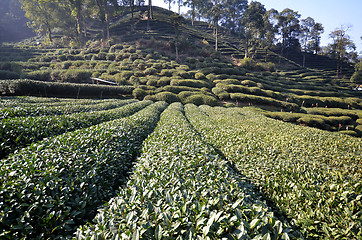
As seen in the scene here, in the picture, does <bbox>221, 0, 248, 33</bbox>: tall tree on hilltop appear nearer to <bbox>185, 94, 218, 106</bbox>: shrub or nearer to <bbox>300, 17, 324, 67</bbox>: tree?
<bbox>300, 17, 324, 67</bbox>: tree

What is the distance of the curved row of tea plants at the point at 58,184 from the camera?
8.53ft

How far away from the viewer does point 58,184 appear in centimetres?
329

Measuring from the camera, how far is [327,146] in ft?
21.8

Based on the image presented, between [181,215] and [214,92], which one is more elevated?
[214,92]

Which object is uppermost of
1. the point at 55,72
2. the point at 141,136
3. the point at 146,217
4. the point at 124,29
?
the point at 124,29

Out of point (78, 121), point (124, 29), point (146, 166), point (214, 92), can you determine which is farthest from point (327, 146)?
point (124, 29)

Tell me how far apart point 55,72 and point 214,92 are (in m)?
29.0

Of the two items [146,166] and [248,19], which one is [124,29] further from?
[146,166]

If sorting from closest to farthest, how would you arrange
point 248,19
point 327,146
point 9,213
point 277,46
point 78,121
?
1. point 9,213
2. point 327,146
3. point 78,121
4. point 248,19
5. point 277,46

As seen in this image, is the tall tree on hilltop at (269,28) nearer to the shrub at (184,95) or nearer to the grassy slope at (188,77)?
the grassy slope at (188,77)

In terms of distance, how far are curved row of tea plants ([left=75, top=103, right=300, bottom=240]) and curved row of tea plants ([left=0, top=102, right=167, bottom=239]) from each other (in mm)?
859

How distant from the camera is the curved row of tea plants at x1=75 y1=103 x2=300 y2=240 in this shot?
176cm

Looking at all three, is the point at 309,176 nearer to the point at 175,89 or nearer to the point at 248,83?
the point at 175,89

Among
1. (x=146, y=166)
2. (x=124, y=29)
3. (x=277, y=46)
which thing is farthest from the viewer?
(x=277, y=46)
